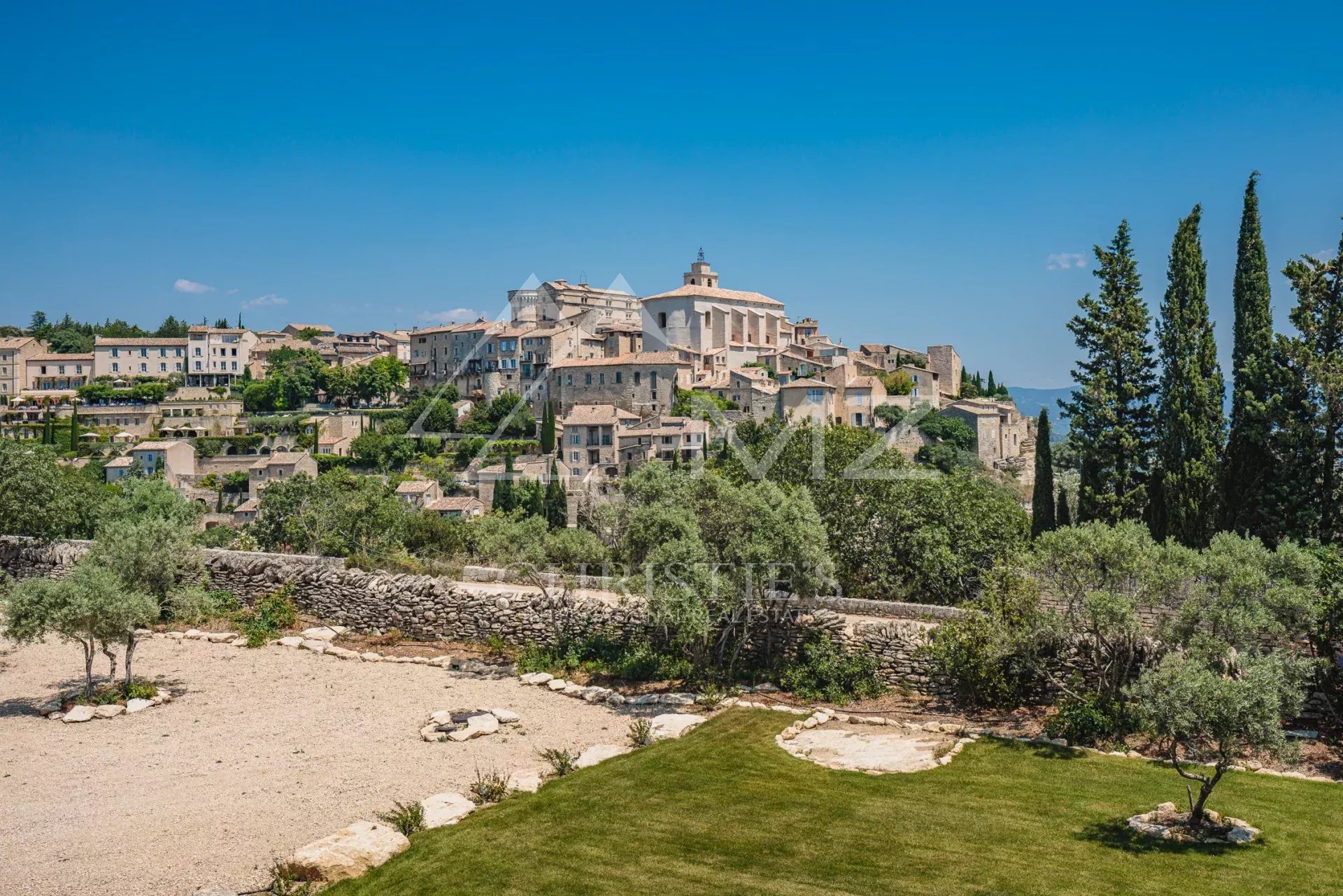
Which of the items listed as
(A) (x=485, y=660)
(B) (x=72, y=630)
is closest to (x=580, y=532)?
(A) (x=485, y=660)

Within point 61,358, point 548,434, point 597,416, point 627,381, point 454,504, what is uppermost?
point 61,358

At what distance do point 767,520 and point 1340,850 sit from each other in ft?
32.8

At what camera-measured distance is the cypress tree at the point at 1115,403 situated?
27250mm

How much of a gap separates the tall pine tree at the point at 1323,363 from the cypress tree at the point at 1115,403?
14.5 ft

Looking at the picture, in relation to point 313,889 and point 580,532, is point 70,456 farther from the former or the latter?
point 313,889

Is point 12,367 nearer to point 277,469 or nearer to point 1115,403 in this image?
point 277,469

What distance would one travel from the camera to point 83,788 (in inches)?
547

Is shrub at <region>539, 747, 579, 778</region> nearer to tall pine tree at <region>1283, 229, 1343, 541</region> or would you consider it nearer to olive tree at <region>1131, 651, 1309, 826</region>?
olive tree at <region>1131, 651, 1309, 826</region>

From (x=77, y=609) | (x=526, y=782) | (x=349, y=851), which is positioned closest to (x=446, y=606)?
(x=77, y=609)

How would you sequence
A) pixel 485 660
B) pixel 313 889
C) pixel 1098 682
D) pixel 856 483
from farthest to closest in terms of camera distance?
pixel 856 483 < pixel 485 660 < pixel 1098 682 < pixel 313 889

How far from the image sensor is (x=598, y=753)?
15055 millimetres

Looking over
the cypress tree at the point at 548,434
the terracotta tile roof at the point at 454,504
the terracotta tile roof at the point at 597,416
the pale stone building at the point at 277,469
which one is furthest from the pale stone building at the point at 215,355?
the terracotta tile roof at the point at 454,504

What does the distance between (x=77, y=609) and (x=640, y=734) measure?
10200 millimetres

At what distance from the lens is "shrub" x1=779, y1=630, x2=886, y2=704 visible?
60.0ft
